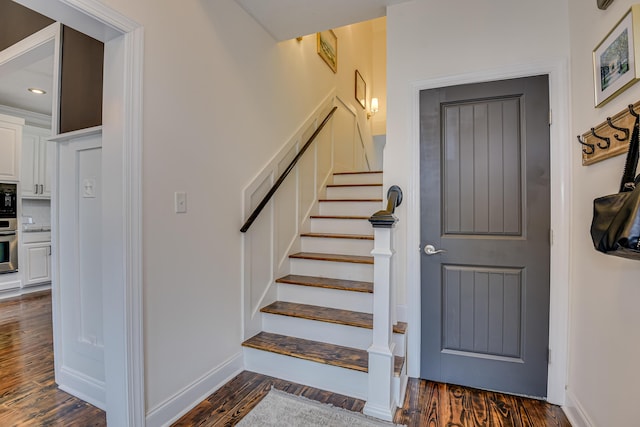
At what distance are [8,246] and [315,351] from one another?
4682 millimetres

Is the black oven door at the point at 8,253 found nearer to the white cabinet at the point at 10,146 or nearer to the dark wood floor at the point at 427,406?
the white cabinet at the point at 10,146

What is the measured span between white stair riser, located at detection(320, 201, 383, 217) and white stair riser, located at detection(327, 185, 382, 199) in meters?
0.28

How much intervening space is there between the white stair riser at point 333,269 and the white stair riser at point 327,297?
24 centimetres

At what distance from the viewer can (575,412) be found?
1.64m

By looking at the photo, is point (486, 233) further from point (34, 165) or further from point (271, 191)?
point (34, 165)

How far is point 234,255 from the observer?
2158 mm

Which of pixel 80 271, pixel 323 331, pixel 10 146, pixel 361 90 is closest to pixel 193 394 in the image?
pixel 323 331

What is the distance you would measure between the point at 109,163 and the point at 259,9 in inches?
62.2

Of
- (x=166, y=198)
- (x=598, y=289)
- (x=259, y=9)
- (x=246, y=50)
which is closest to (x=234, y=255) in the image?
(x=166, y=198)

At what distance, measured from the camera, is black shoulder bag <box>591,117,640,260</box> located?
0.89 metres

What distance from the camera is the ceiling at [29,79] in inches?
89.6

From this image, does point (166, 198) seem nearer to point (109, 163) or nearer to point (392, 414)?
point (109, 163)

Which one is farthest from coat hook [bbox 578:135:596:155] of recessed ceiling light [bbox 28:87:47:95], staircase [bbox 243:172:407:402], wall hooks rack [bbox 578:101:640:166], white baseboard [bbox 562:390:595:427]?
recessed ceiling light [bbox 28:87:47:95]

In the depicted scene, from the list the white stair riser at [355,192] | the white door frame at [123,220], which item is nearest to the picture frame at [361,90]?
the white stair riser at [355,192]
